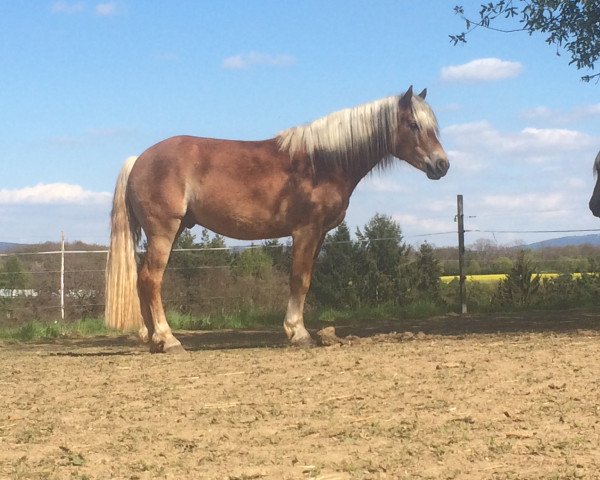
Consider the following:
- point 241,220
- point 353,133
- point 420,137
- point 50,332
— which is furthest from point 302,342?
point 50,332

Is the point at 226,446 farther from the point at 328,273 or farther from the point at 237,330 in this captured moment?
the point at 328,273

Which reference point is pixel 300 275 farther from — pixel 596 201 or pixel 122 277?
pixel 596 201

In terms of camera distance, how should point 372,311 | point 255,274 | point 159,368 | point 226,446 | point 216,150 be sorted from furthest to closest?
point 255,274 → point 372,311 → point 216,150 → point 159,368 → point 226,446

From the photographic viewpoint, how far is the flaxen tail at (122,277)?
286 inches

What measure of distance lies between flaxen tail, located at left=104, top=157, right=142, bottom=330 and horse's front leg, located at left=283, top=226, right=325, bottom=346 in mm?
1380

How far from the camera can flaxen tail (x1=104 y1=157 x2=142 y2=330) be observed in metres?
7.27

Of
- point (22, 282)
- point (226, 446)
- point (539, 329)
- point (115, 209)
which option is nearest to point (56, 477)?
point (226, 446)

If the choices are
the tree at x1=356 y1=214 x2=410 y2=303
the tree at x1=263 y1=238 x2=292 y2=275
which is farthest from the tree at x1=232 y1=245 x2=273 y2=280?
the tree at x1=356 y1=214 x2=410 y2=303

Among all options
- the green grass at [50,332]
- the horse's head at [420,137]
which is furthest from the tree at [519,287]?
the green grass at [50,332]

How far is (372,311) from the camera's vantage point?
39.4ft

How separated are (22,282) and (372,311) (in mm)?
6888

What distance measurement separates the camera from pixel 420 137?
24.9 feet

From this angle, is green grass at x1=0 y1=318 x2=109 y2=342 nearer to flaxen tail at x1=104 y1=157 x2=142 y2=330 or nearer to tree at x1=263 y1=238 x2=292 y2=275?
flaxen tail at x1=104 y1=157 x2=142 y2=330

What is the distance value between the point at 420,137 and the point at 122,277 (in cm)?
301
